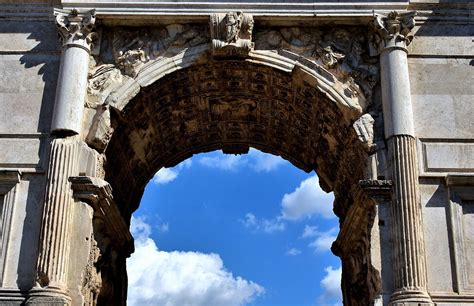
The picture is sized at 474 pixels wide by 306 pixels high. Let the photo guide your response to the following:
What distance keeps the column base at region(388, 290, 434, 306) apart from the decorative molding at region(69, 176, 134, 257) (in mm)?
5237

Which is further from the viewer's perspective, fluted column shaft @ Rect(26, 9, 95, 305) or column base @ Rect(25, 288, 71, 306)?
fluted column shaft @ Rect(26, 9, 95, 305)

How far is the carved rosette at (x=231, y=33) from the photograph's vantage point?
15.2 meters

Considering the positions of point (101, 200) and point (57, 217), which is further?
point (101, 200)

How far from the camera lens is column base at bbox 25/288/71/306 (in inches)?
507

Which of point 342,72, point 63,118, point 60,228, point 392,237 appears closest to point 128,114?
point 63,118

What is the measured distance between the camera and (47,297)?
12906mm

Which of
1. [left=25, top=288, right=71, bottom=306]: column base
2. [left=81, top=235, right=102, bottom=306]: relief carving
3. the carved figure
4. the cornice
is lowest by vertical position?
[left=25, top=288, right=71, bottom=306]: column base

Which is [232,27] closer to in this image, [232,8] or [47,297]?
[232,8]

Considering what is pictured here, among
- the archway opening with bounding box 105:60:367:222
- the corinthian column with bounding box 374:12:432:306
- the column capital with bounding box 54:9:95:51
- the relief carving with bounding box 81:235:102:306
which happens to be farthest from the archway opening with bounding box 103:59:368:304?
the column capital with bounding box 54:9:95:51

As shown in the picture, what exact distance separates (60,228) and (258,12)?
5.47m

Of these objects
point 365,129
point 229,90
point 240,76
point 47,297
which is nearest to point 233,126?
point 229,90

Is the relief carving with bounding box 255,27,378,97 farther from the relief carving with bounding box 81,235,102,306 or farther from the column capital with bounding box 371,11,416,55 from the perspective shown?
the relief carving with bounding box 81,235,102,306

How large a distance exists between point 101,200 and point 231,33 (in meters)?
3.93

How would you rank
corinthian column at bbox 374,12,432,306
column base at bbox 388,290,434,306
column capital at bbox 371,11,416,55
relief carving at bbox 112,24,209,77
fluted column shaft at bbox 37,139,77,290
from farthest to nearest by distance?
1. relief carving at bbox 112,24,209,77
2. column capital at bbox 371,11,416,55
3. fluted column shaft at bbox 37,139,77,290
4. corinthian column at bbox 374,12,432,306
5. column base at bbox 388,290,434,306
